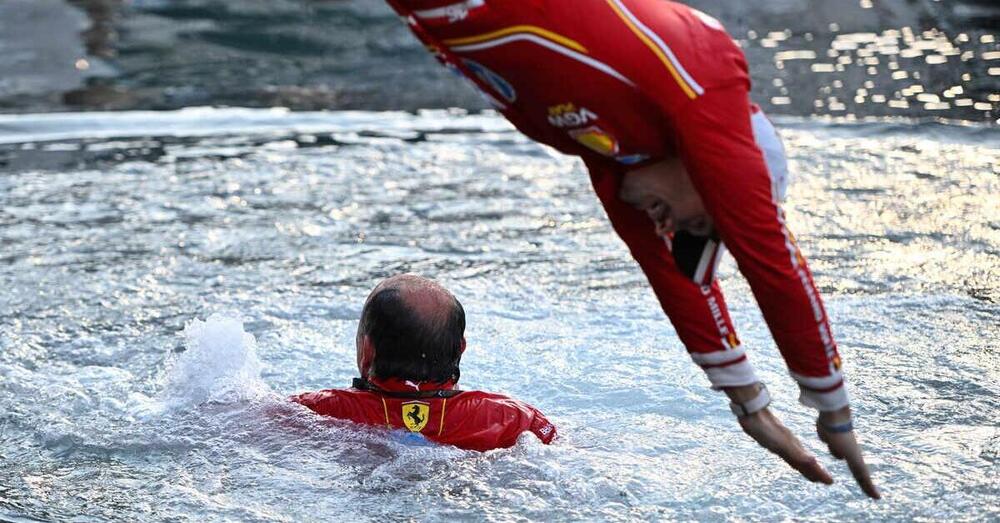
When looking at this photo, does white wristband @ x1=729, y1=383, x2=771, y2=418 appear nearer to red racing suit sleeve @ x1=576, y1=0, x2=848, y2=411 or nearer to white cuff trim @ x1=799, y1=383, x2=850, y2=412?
white cuff trim @ x1=799, y1=383, x2=850, y2=412

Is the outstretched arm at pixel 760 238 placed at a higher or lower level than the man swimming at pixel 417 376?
higher

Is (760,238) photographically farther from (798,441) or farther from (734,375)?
(798,441)

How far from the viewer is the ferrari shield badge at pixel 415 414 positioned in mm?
4156

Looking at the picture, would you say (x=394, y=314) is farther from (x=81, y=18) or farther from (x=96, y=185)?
(x=81, y=18)

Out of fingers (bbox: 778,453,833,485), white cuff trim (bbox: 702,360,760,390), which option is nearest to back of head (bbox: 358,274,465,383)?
white cuff trim (bbox: 702,360,760,390)

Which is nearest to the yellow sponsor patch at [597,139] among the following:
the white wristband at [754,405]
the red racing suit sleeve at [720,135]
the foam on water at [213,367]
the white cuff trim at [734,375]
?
the red racing suit sleeve at [720,135]

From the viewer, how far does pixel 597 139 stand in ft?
9.27

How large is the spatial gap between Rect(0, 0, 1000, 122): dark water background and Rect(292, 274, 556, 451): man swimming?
6.17 meters

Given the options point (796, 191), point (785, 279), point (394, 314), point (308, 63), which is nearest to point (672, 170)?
point (785, 279)

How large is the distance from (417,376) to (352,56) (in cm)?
884

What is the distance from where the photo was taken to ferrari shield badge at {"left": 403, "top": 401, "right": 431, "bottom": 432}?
4.16 m

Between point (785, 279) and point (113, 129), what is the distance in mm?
7832

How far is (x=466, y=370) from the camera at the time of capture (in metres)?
5.47

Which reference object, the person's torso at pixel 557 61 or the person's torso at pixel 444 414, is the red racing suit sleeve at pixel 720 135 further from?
the person's torso at pixel 444 414
